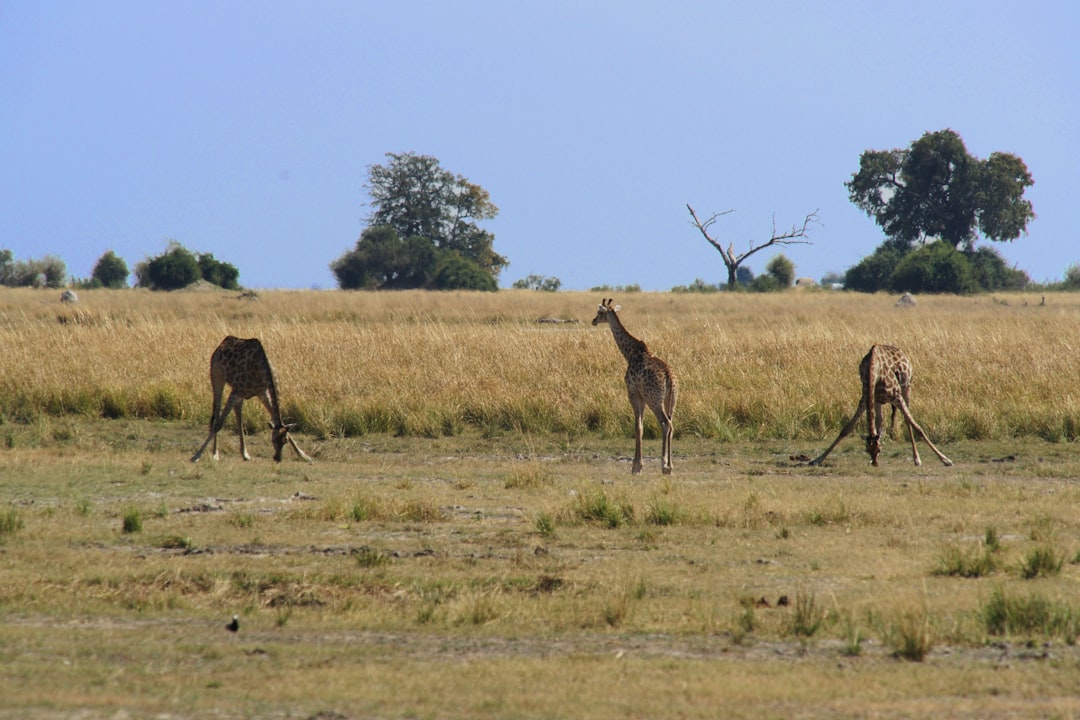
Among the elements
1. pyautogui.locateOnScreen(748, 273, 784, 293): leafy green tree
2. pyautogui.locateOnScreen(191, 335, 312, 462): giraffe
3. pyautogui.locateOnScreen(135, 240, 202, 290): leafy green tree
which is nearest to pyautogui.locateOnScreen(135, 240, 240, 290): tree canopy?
pyautogui.locateOnScreen(135, 240, 202, 290): leafy green tree

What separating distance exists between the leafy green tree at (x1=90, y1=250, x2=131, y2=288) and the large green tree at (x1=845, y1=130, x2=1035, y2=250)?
140 ft

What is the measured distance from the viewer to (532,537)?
9.77m

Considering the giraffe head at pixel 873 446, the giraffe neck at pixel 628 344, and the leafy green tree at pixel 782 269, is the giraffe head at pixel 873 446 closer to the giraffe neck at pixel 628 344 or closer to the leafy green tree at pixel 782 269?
the giraffe neck at pixel 628 344

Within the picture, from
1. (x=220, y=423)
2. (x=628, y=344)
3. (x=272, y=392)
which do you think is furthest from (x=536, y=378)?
(x=220, y=423)

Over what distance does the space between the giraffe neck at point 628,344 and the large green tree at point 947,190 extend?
5976 cm

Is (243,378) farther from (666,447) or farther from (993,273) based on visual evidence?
(993,273)

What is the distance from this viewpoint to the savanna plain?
5984 millimetres

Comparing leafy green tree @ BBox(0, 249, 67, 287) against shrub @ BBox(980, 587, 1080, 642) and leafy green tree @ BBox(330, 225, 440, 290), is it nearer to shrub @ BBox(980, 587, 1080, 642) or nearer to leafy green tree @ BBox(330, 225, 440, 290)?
leafy green tree @ BBox(330, 225, 440, 290)

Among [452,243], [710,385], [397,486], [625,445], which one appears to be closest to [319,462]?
[397,486]

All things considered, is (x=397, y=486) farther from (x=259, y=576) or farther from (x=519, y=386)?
(x=519, y=386)

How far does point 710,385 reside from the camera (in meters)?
18.1

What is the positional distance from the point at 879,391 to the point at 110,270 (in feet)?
199

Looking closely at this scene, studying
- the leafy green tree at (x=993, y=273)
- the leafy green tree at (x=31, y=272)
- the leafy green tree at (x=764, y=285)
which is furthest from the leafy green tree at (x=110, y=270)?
the leafy green tree at (x=993, y=273)

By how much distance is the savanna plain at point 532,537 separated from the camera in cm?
598
